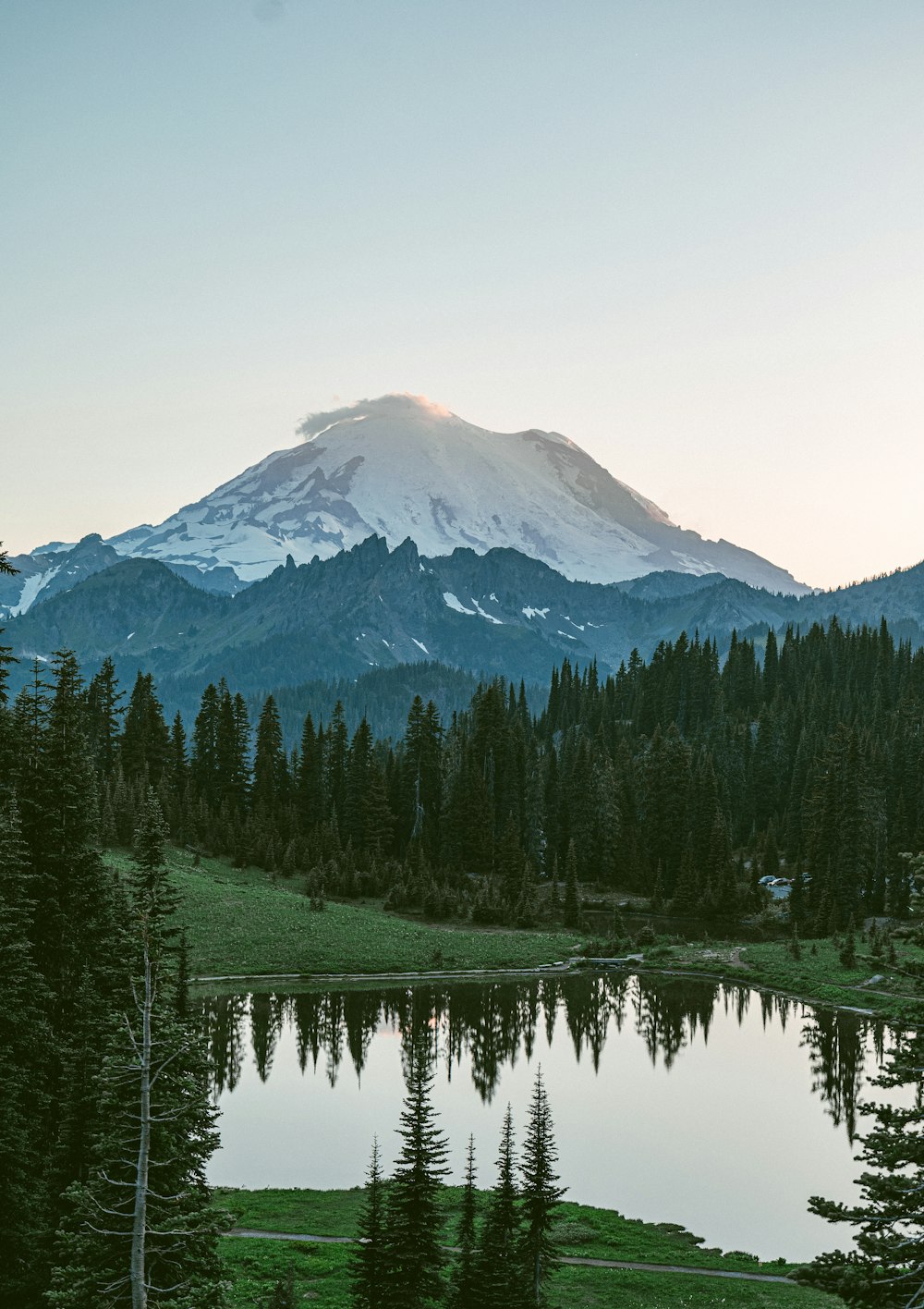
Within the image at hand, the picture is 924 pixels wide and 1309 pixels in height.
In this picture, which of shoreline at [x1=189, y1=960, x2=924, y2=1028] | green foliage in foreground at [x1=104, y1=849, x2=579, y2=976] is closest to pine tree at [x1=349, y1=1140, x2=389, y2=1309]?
shoreline at [x1=189, y1=960, x2=924, y2=1028]

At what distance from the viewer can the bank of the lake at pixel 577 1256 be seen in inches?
1260

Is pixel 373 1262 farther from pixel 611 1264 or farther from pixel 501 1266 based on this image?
pixel 611 1264

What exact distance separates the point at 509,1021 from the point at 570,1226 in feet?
97.3

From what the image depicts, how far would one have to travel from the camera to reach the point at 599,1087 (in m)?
56.5

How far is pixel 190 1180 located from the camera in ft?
81.6

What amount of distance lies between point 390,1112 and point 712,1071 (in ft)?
59.0

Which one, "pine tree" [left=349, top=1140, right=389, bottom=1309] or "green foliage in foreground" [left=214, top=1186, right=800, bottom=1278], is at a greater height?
"pine tree" [left=349, top=1140, right=389, bottom=1309]

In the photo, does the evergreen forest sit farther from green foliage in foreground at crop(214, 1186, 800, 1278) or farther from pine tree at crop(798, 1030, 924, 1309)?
pine tree at crop(798, 1030, 924, 1309)

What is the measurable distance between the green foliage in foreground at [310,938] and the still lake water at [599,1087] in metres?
6.17

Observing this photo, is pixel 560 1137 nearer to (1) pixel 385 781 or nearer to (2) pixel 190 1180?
(2) pixel 190 1180

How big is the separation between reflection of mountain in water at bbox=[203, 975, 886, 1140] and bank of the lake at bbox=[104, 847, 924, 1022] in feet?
11.3

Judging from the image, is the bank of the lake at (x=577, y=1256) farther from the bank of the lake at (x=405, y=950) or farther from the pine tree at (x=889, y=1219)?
the bank of the lake at (x=405, y=950)

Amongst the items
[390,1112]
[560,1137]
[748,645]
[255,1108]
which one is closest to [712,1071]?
[560,1137]

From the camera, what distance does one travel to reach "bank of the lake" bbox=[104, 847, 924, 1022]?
252 ft
